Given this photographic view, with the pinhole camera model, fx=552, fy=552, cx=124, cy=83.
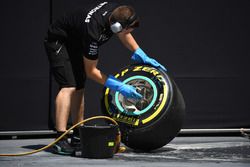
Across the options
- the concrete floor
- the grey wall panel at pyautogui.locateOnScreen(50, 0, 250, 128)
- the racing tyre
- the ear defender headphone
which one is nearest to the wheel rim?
the racing tyre

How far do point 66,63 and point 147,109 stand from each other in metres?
0.80

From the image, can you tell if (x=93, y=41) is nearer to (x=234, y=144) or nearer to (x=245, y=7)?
(x=234, y=144)

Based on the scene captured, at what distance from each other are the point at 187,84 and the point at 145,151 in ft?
4.68

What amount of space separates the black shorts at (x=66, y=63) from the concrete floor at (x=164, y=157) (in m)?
0.63

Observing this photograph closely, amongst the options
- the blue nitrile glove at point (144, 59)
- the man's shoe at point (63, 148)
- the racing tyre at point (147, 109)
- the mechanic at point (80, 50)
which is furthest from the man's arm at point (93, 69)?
the man's shoe at point (63, 148)

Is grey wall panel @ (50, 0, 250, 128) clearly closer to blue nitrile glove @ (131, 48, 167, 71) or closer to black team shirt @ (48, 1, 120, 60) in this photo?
blue nitrile glove @ (131, 48, 167, 71)

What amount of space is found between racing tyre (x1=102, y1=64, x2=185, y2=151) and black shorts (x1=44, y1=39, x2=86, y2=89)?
0.32m

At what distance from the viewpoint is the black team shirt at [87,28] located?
14.1ft

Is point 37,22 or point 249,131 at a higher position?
point 37,22

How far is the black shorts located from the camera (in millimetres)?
4637

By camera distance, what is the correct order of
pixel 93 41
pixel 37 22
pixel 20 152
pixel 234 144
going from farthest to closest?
pixel 37 22
pixel 234 144
pixel 20 152
pixel 93 41

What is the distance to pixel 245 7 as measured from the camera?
5.98 metres

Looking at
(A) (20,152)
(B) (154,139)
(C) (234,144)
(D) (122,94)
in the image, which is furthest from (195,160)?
(A) (20,152)

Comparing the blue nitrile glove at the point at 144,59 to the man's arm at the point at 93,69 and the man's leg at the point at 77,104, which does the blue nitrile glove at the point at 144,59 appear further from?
the man's leg at the point at 77,104
